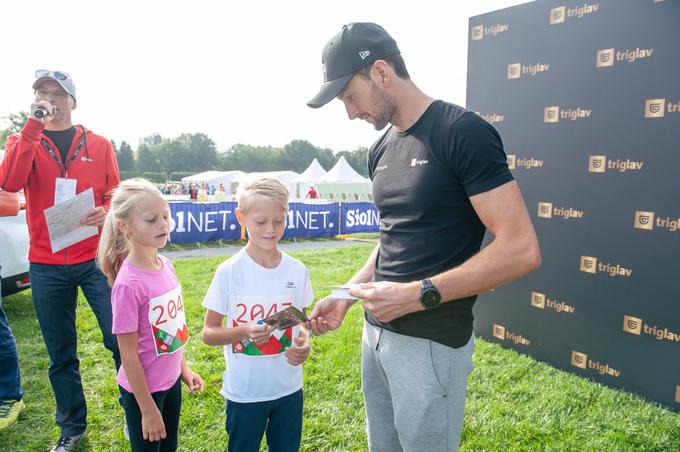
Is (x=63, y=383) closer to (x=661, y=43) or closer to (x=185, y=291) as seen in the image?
(x=185, y=291)

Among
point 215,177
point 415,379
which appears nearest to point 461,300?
point 415,379

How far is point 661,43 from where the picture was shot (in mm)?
3502

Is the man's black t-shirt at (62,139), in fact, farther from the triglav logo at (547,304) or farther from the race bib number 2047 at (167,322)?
the triglav logo at (547,304)

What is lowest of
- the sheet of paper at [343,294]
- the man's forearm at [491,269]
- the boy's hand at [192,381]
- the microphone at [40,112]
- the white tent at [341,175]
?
the boy's hand at [192,381]

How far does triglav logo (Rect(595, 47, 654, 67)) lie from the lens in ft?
11.9

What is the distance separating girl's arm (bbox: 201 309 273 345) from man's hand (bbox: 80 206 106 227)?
1.39m

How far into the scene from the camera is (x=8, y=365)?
3.09 meters

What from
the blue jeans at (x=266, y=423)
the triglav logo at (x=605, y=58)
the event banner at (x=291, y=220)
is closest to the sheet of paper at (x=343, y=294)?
the blue jeans at (x=266, y=423)

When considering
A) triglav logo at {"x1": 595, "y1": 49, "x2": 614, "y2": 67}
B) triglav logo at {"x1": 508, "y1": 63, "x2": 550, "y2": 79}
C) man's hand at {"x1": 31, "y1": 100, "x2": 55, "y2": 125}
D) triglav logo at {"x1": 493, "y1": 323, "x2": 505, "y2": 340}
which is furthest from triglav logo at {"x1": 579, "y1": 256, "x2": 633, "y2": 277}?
man's hand at {"x1": 31, "y1": 100, "x2": 55, "y2": 125}

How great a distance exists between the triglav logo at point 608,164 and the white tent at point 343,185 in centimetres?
2607

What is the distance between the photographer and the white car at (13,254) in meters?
→ 5.07

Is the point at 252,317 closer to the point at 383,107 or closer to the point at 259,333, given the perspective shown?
the point at 259,333

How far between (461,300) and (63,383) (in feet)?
9.08

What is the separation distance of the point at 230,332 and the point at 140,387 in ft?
1.65
